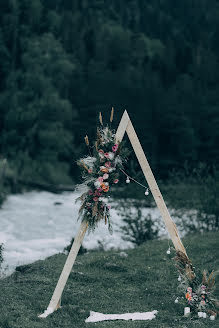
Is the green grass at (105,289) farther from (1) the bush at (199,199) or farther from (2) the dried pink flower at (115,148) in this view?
(2) the dried pink flower at (115,148)

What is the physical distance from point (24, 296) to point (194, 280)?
224 cm

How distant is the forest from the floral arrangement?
1658 centimetres

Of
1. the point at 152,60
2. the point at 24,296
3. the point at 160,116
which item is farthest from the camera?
the point at 152,60

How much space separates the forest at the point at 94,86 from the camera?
2581 centimetres

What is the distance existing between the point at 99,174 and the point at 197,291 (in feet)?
5.96

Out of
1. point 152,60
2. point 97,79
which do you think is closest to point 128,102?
point 97,79

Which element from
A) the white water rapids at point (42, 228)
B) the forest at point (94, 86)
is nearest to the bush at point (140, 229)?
the white water rapids at point (42, 228)

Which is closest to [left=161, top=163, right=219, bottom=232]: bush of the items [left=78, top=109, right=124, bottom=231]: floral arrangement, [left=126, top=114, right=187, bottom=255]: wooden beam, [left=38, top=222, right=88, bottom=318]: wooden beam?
[left=126, top=114, right=187, bottom=255]: wooden beam

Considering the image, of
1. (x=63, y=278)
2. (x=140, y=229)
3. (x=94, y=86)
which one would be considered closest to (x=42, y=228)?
(x=140, y=229)

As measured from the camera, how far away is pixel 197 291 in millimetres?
6145

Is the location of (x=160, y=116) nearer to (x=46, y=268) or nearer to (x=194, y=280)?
(x=46, y=268)

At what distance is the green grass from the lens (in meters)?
5.94

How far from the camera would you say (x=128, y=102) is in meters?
29.0

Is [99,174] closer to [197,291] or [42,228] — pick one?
[197,291]
